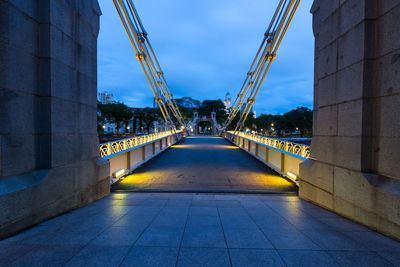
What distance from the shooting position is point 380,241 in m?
2.92

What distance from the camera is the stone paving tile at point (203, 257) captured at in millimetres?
2318

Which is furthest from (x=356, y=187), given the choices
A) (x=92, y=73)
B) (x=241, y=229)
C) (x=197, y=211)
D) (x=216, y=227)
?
(x=92, y=73)

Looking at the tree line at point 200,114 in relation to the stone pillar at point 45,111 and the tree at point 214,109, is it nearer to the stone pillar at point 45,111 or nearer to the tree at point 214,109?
the tree at point 214,109

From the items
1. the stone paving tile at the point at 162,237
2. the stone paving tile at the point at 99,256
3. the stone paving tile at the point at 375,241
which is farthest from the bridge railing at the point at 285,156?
the stone paving tile at the point at 99,256

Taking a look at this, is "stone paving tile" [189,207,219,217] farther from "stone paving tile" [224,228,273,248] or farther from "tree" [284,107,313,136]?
"tree" [284,107,313,136]

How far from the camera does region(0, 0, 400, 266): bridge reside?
8.77 feet

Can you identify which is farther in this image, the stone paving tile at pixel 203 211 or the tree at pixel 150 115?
the tree at pixel 150 115

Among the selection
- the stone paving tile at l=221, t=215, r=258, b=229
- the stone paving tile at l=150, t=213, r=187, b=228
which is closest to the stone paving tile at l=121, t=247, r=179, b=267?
the stone paving tile at l=150, t=213, r=187, b=228

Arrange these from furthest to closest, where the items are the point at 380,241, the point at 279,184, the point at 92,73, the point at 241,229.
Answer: the point at 279,184, the point at 92,73, the point at 241,229, the point at 380,241

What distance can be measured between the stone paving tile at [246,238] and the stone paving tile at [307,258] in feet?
0.95

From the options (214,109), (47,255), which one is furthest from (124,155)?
(214,109)

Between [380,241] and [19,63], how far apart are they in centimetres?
739

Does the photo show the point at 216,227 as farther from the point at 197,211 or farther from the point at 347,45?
the point at 347,45

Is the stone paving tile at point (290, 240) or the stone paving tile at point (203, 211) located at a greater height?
the stone paving tile at point (290, 240)
